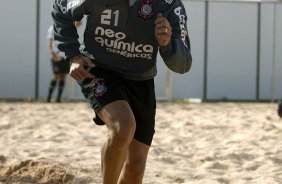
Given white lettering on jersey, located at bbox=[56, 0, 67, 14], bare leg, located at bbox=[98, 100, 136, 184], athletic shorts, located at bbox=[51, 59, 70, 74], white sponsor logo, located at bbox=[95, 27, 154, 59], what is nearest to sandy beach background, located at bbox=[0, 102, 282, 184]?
bare leg, located at bbox=[98, 100, 136, 184]

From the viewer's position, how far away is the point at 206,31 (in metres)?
14.6

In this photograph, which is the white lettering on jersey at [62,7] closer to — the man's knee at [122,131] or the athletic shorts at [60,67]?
the man's knee at [122,131]

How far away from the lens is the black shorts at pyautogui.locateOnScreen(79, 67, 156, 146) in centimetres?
342

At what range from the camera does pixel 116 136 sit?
3.23 metres

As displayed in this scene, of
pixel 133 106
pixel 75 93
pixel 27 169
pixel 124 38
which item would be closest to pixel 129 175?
pixel 133 106

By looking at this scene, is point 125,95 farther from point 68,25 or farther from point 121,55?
point 68,25

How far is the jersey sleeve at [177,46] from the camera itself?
338 cm

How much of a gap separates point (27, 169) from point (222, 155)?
2021 millimetres

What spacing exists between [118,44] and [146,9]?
0.25 meters

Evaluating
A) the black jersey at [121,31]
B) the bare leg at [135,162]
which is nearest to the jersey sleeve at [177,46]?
the black jersey at [121,31]

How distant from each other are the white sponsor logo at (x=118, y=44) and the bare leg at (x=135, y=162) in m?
0.53

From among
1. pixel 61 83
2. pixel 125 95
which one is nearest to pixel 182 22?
pixel 125 95

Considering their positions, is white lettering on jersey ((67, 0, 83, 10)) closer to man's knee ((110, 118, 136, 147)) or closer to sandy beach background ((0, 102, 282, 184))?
man's knee ((110, 118, 136, 147))

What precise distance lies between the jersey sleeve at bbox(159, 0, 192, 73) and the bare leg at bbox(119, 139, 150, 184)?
1.75ft
